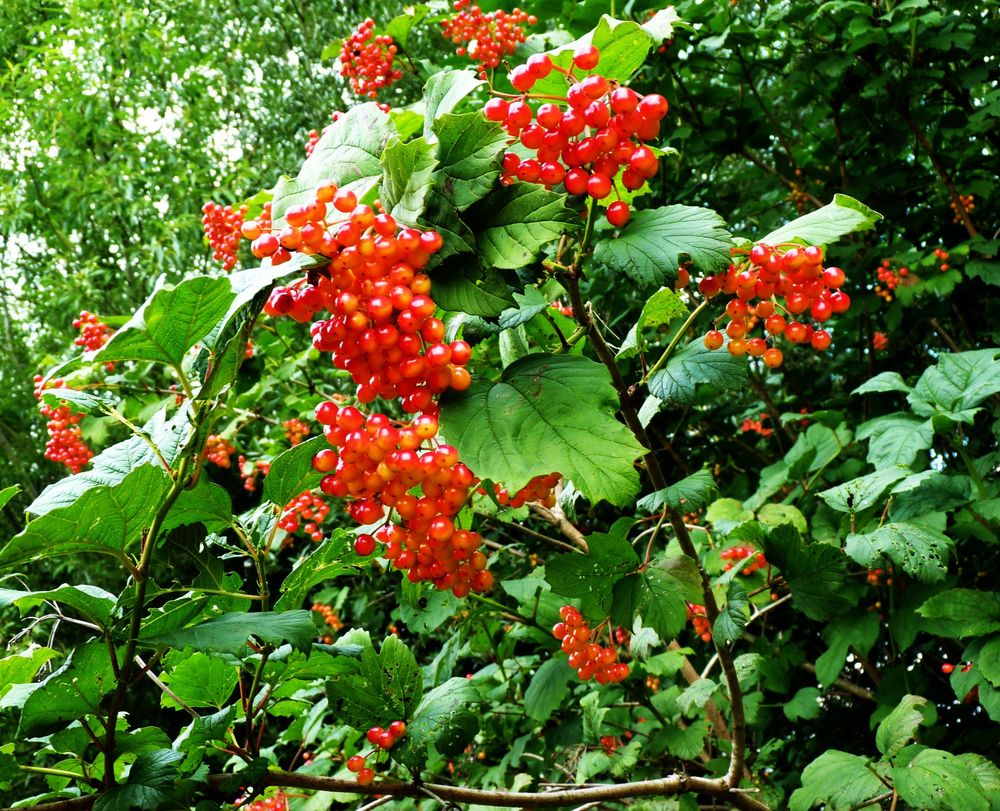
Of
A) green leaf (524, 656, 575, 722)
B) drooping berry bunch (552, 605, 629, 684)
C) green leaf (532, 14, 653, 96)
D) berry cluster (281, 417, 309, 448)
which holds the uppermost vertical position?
green leaf (532, 14, 653, 96)

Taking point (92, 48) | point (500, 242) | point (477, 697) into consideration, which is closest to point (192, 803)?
point (477, 697)

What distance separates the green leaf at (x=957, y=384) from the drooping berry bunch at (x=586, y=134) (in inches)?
48.4

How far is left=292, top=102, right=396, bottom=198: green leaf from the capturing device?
1.01 m

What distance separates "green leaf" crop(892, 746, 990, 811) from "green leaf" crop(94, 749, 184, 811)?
4.05ft

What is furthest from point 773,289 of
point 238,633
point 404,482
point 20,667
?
point 20,667

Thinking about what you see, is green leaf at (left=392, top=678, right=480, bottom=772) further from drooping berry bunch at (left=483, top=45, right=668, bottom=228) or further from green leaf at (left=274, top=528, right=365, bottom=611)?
drooping berry bunch at (left=483, top=45, right=668, bottom=228)

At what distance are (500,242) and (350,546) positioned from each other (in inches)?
18.9

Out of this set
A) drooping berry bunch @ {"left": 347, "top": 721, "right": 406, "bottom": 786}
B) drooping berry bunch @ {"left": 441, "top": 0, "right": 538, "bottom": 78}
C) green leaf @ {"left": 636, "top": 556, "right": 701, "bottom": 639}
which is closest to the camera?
green leaf @ {"left": 636, "top": 556, "right": 701, "bottom": 639}

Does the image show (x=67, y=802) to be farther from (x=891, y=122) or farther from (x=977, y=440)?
(x=891, y=122)

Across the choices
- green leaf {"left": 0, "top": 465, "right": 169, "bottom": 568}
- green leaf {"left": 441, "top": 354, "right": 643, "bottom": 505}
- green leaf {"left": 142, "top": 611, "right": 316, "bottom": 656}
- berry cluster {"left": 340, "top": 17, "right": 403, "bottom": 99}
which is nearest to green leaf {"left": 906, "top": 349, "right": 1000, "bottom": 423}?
green leaf {"left": 441, "top": 354, "right": 643, "bottom": 505}

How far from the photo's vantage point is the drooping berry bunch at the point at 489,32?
8.16 ft

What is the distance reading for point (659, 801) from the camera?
180 cm

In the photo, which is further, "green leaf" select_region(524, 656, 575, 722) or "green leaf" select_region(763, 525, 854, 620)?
"green leaf" select_region(524, 656, 575, 722)

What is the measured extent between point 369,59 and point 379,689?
2531 millimetres
